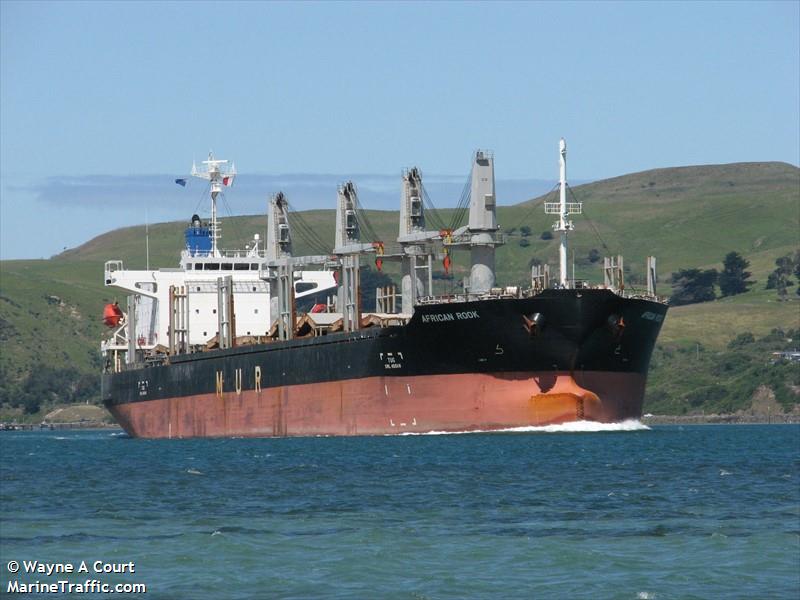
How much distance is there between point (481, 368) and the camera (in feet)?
179

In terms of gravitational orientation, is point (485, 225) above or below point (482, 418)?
above

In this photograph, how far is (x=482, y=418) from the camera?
179 feet

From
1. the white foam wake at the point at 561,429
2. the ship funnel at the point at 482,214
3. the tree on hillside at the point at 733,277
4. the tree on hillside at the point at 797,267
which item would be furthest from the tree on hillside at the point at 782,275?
the white foam wake at the point at 561,429

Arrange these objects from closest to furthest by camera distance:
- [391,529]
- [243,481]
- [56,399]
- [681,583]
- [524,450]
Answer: [681,583]
[391,529]
[243,481]
[524,450]
[56,399]

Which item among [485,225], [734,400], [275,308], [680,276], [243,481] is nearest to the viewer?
[243,481]

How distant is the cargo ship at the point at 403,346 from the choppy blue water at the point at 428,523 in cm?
517

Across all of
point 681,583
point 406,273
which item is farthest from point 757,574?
point 406,273

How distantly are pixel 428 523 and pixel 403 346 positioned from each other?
26833 millimetres

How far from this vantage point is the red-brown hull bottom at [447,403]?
5425cm

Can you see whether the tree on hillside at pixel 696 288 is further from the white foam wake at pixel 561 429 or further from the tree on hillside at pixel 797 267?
the white foam wake at pixel 561 429

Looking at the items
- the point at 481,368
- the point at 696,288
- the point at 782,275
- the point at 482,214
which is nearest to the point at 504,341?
the point at 481,368

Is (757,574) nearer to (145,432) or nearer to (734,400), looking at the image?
(145,432)

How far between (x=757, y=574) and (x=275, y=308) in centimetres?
5186

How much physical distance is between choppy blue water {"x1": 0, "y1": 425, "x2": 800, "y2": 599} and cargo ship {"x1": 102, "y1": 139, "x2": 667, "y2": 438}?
5.17 m
